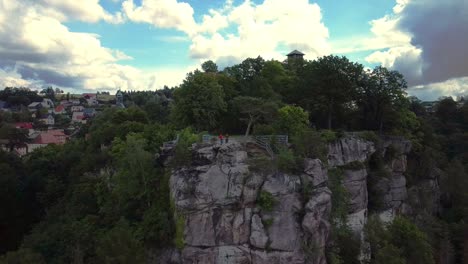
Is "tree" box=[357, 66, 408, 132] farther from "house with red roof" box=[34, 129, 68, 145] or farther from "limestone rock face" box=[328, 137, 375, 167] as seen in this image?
"house with red roof" box=[34, 129, 68, 145]

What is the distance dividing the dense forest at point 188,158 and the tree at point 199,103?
111mm

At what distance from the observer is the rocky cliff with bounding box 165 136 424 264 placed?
30.7 m

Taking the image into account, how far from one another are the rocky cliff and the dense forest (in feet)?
5.23

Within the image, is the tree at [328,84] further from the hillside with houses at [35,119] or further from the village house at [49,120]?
the village house at [49,120]

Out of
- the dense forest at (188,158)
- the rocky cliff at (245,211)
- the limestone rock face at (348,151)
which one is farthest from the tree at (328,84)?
the rocky cliff at (245,211)

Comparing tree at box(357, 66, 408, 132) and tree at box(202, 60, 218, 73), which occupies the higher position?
tree at box(202, 60, 218, 73)

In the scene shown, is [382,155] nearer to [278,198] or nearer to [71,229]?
[278,198]

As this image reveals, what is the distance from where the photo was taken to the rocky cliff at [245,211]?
101 feet

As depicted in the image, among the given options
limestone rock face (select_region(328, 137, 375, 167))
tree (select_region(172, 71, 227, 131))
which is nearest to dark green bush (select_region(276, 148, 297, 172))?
limestone rock face (select_region(328, 137, 375, 167))

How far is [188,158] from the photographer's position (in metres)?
33.4

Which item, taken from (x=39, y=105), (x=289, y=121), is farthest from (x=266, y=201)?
(x=39, y=105)

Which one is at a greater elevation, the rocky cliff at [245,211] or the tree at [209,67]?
the tree at [209,67]

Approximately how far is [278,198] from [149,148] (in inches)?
571

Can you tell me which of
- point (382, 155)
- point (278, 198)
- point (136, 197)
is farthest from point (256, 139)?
point (382, 155)
